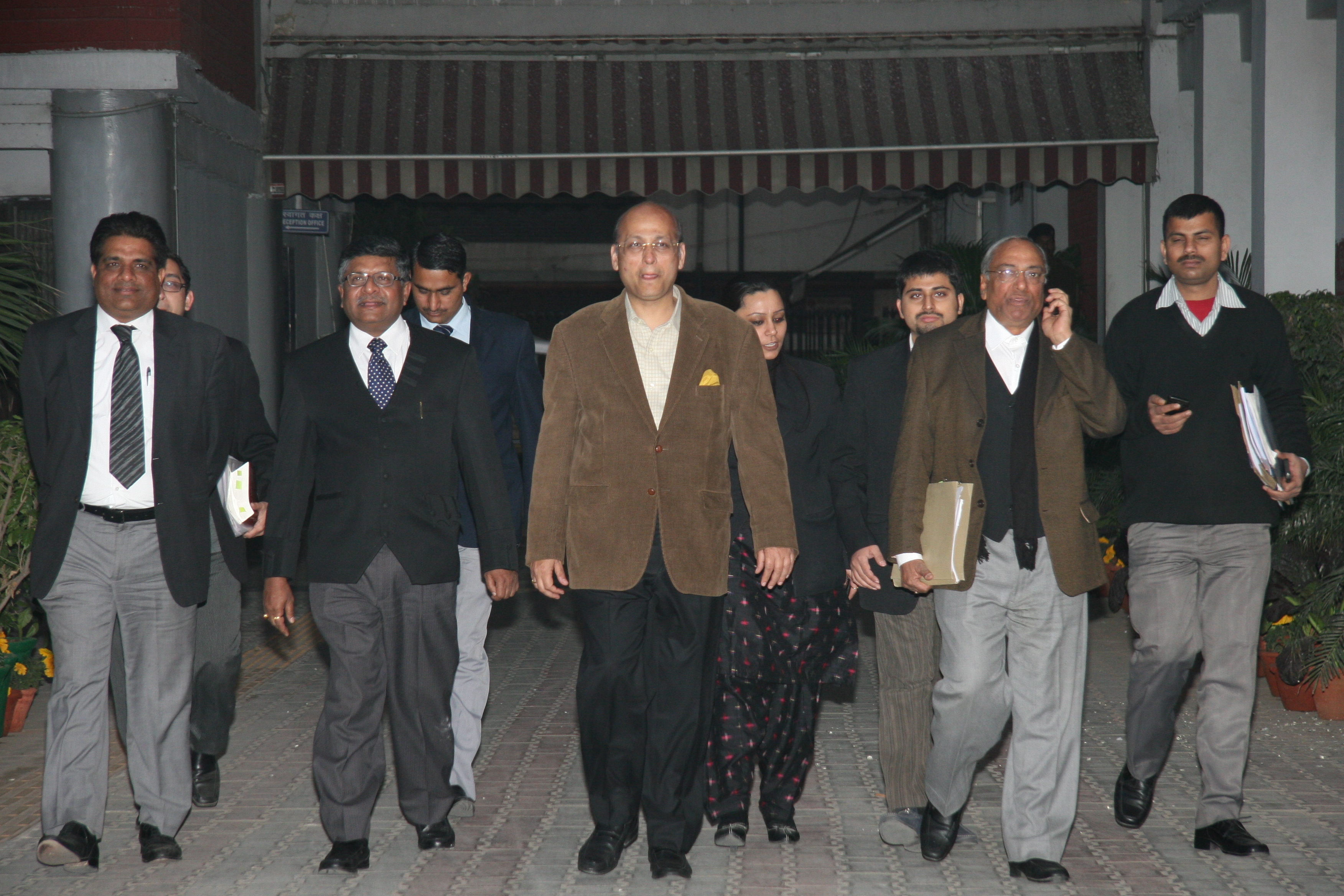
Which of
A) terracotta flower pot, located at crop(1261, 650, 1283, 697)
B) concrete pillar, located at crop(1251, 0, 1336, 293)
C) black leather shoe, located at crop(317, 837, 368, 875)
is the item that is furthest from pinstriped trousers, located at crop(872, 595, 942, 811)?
concrete pillar, located at crop(1251, 0, 1336, 293)

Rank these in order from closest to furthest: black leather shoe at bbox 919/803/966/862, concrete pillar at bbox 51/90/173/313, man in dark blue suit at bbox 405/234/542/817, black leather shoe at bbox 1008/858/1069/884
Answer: black leather shoe at bbox 1008/858/1069/884, black leather shoe at bbox 919/803/966/862, man in dark blue suit at bbox 405/234/542/817, concrete pillar at bbox 51/90/173/313

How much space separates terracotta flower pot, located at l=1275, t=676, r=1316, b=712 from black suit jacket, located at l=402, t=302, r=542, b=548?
4.02 meters

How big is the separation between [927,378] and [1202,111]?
6.68m

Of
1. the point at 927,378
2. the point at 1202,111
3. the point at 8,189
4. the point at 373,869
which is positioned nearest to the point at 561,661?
the point at 373,869

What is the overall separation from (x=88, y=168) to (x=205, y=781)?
528 centimetres

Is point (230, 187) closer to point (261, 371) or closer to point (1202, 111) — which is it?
point (261, 371)

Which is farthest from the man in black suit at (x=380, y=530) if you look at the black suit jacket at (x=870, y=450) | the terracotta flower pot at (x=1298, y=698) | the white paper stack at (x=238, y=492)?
the terracotta flower pot at (x=1298, y=698)

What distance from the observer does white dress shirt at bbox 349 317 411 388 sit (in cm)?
472

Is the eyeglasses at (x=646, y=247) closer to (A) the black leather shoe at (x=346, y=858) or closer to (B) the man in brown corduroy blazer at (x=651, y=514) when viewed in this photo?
(B) the man in brown corduroy blazer at (x=651, y=514)

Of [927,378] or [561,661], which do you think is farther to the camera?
[561,661]

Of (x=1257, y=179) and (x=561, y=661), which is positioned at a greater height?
(x=1257, y=179)

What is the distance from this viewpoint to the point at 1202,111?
1002cm

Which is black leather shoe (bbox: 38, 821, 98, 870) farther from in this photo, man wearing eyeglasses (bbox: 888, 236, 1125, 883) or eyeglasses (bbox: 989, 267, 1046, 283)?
eyeglasses (bbox: 989, 267, 1046, 283)

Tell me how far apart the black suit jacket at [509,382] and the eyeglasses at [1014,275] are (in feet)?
6.13
